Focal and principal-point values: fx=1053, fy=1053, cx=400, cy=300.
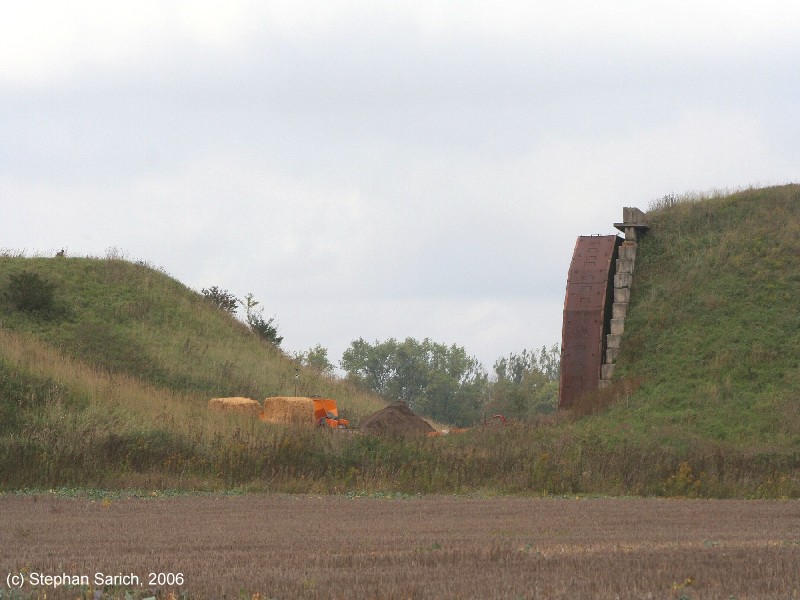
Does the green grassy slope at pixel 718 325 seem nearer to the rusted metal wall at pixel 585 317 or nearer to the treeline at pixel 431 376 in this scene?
the rusted metal wall at pixel 585 317

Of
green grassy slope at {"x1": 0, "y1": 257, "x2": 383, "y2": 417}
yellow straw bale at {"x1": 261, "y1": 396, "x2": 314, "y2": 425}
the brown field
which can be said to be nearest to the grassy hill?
green grassy slope at {"x1": 0, "y1": 257, "x2": 383, "y2": 417}

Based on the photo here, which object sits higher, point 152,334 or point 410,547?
point 152,334

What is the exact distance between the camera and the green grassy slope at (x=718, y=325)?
2580 centimetres

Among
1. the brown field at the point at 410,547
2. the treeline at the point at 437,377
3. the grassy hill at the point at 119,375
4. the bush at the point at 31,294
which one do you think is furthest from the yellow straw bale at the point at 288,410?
the treeline at the point at 437,377

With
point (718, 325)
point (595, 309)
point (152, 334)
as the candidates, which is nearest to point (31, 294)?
point (152, 334)

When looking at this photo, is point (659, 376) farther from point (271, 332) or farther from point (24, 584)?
point (271, 332)

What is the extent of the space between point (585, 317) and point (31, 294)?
977 inches

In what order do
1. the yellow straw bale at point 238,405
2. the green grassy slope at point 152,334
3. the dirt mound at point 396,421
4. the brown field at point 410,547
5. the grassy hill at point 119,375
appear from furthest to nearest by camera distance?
the green grassy slope at point 152,334 → the dirt mound at point 396,421 → the yellow straw bale at point 238,405 → the grassy hill at point 119,375 → the brown field at point 410,547

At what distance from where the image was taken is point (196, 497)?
1948 centimetres

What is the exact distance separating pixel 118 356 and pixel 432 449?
837 inches

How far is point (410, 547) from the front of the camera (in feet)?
37.8

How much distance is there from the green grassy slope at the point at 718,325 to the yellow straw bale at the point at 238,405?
10.9 meters

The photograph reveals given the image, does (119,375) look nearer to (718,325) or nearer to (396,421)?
(396,421)

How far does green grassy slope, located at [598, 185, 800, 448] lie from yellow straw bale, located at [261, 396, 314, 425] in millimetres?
9723
